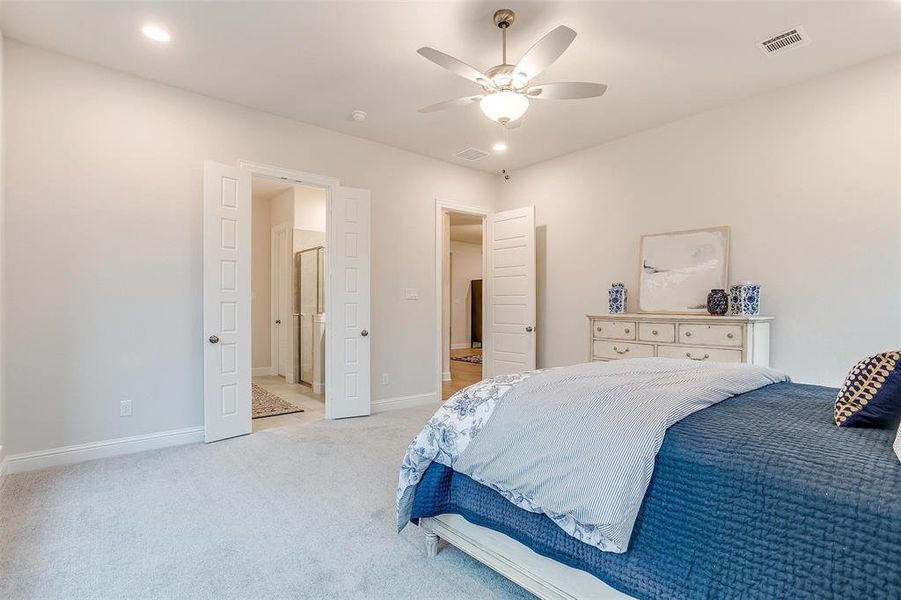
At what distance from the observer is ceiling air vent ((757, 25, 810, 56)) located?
286 centimetres

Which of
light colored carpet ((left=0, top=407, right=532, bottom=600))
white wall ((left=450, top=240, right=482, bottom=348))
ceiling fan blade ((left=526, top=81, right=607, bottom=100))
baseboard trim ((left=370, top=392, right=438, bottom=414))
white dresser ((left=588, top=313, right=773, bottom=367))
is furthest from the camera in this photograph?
white wall ((left=450, top=240, right=482, bottom=348))

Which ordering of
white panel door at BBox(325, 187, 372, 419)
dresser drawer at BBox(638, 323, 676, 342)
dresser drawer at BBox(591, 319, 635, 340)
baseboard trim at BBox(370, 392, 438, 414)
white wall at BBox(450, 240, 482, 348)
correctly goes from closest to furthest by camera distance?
1. dresser drawer at BBox(638, 323, 676, 342)
2. dresser drawer at BBox(591, 319, 635, 340)
3. white panel door at BBox(325, 187, 372, 419)
4. baseboard trim at BBox(370, 392, 438, 414)
5. white wall at BBox(450, 240, 482, 348)

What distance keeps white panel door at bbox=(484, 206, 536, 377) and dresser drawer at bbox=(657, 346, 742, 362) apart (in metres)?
1.60

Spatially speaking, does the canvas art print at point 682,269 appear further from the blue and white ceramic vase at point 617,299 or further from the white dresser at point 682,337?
the white dresser at point 682,337

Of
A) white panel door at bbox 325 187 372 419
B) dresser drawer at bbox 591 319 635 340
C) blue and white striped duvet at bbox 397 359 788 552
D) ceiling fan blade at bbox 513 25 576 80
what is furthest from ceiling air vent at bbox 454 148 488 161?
blue and white striped duvet at bbox 397 359 788 552

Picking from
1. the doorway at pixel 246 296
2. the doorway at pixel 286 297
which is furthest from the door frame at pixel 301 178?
the doorway at pixel 286 297

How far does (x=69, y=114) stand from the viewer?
321 centimetres

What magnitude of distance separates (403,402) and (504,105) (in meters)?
3.35

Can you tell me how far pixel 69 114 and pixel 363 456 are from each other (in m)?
3.18

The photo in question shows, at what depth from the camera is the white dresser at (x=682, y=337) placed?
342 centimetres

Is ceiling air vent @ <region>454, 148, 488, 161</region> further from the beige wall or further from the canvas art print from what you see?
the beige wall

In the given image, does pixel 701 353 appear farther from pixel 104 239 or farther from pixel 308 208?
pixel 308 208

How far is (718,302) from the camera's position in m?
3.72

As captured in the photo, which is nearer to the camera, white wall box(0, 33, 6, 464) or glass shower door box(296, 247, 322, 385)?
white wall box(0, 33, 6, 464)
